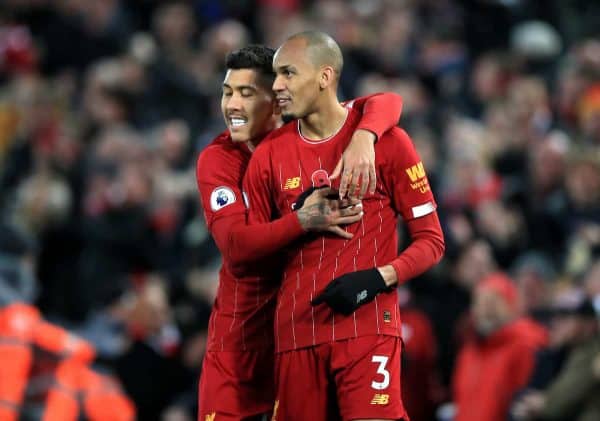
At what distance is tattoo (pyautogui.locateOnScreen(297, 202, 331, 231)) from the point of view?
506 cm

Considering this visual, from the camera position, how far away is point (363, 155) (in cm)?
503

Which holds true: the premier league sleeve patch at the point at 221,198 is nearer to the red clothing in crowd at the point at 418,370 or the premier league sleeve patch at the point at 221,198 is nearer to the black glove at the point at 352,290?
the black glove at the point at 352,290

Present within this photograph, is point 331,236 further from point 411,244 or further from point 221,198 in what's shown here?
point 221,198

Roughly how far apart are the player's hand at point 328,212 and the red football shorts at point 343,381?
0.46 m

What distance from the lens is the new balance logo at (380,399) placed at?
16.5 feet

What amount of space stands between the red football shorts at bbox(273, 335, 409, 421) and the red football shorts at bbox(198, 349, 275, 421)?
0.44 meters

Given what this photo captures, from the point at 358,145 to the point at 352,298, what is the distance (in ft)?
2.01

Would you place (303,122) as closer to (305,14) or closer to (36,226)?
(36,226)

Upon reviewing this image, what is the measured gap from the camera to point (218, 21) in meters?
13.5

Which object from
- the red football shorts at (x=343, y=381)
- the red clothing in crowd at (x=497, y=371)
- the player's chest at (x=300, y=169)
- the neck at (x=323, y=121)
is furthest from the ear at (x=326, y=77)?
the red clothing in crowd at (x=497, y=371)

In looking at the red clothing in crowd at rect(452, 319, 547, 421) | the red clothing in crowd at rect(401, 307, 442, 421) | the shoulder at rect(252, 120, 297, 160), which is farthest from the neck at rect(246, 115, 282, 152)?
the red clothing in crowd at rect(401, 307, 442, 421)

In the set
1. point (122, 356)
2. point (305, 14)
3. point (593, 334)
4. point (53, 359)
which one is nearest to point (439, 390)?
point (593, 334)

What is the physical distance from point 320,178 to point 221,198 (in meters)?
0.49

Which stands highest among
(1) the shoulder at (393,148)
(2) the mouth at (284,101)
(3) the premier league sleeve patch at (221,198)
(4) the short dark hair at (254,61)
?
(4) the short dark hair at (254,61)
